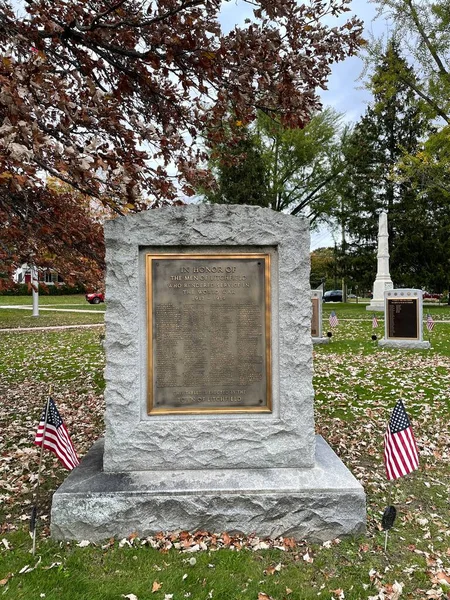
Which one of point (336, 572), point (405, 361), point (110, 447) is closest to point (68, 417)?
point (110, 447)

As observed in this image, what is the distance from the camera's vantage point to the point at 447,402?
286 inches

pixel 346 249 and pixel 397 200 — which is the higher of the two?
pixel 397 200

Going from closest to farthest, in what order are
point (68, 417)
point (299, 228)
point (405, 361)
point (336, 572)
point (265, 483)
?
point (336, 572) < point (265, 483) < point (299, 228) < point (68, 417) < point (405, 361)

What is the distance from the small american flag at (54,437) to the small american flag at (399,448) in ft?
8.60

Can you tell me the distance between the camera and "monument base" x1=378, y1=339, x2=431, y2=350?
1274cm

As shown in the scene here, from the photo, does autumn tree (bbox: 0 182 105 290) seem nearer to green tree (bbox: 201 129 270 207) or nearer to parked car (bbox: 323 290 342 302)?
green tree (bbox: 201 129 270 207)

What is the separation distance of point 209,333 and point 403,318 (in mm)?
10734

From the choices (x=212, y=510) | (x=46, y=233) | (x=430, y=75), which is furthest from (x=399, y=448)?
(x=430, y=75)

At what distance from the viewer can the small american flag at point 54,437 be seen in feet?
11.5

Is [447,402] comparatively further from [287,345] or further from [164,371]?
[164,371]

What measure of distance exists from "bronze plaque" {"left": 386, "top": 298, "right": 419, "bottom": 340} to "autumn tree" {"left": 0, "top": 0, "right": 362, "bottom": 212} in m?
8.51

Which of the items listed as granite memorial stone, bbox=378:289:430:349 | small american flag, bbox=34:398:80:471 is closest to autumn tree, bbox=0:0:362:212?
small american flag, bbox=34:398:80:471

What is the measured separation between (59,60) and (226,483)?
586 centimetres

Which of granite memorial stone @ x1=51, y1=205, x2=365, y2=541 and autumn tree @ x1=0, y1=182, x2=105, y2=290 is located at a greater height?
autumn tree @ x1=0, y1=182, x2=105, y2=290
